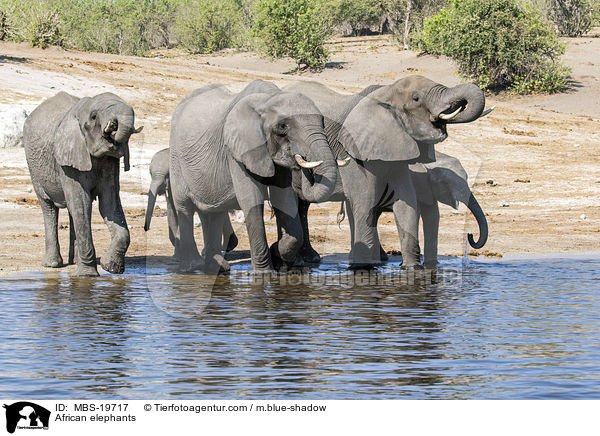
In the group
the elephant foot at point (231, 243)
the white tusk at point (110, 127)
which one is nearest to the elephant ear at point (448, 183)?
the elephant foot at point (231, 243)

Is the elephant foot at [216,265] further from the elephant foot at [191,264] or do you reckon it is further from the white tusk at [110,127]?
the white tusk at [110,127]

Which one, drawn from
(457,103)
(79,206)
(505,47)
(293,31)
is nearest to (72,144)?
(79,206)

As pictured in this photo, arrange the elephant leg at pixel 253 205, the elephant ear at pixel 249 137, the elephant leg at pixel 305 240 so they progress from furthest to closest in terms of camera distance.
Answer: the elephant leg at pixel 305 240
the elephant leg at pixel 253 205
the elephant ear at pixel 249 137

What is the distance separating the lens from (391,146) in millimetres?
11250

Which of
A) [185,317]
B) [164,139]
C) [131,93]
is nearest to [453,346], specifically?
[185,317]

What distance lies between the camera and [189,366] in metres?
7.12

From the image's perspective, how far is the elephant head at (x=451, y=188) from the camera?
1161 centimetres

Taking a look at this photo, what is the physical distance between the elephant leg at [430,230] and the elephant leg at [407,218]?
0.52m

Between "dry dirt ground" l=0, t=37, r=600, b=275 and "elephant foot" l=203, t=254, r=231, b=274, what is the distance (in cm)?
113

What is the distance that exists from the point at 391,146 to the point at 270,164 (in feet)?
5.27

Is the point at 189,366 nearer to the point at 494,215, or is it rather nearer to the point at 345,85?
the point at 494,215

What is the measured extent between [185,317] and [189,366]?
6.22 feet

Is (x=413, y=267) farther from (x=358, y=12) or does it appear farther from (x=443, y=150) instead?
(x=358, y=12)
